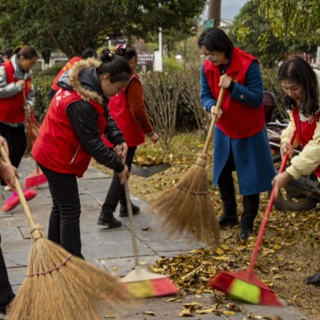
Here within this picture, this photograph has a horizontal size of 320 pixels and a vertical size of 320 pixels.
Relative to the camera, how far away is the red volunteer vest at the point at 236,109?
5.86 m

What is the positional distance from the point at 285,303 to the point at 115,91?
1840 mm

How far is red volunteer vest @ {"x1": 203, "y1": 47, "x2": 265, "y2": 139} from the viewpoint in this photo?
19.2 feet

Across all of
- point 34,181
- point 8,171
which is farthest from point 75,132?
point 34,181

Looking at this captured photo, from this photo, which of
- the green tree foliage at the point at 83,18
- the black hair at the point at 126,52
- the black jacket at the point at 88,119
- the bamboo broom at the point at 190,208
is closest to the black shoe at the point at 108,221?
the bamboo broom at the point at 190,208

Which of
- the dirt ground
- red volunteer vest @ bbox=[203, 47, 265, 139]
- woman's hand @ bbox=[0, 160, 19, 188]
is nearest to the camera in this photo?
woman's hand @ bbox=[0, 160, 19, 188]

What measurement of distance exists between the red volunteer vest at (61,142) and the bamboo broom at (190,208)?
86 cm

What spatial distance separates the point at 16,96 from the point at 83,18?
10306 millimetres

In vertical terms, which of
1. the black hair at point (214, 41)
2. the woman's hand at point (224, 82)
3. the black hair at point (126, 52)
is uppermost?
the black hair at point (214, 41)

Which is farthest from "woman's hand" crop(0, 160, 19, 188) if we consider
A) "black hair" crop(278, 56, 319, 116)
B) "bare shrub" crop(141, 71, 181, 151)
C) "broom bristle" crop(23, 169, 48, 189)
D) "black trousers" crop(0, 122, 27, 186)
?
"bare shrub" crop(141, 71, 181, 151)

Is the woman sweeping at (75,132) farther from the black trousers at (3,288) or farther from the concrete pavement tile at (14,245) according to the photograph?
the concrete pavement tile at (14,245)

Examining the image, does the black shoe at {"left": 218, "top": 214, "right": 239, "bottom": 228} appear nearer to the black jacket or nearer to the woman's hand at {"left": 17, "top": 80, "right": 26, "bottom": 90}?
the black jacket

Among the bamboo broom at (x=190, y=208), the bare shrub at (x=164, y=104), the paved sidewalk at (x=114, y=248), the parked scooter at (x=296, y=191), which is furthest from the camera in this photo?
the bare shrub at (x=164, y=104)

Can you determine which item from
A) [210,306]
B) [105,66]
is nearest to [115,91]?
[105,66]

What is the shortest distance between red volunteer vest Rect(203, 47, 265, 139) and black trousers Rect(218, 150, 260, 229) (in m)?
0.30
